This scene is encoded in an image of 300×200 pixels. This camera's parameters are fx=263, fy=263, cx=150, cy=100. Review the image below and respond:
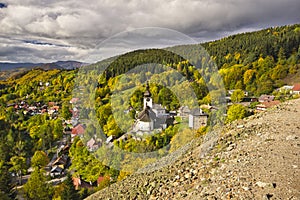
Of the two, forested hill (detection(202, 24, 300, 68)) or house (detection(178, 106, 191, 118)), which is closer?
house (detection(178, 106, 191, 118))

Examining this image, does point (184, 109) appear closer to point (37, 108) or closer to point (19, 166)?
point (19, 166)

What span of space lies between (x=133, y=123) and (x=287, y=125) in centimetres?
959

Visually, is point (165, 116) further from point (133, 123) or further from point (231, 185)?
point (231, 185)

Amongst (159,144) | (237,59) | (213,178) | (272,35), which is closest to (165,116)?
(159,144)

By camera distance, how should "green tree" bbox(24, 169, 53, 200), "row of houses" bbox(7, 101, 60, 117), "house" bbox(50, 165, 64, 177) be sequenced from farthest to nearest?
"row of houses" bbox(7, 101, 60, 117), "house" bbox(50, 165, 64, 177), "green tree" bbox(24, 169, 53, 200)

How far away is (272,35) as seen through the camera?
64.0 metres

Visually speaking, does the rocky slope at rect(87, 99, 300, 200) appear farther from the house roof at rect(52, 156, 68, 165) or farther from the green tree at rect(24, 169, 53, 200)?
the house roof at rect(52, 156, 68, 165)

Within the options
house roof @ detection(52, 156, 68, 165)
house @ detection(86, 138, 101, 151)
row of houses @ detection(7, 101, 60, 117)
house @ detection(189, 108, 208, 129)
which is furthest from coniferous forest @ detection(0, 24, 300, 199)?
house @ detection(189, 108, 208, 129)

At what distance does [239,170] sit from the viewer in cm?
642

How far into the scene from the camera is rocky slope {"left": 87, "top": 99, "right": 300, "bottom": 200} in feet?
18.5

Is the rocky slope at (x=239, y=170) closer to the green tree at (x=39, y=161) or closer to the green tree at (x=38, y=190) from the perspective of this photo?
the green tree at (x=38, y=190)

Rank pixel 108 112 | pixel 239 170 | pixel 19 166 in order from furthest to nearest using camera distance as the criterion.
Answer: pixel 19 166, pixel 108 112, pixel 239 170

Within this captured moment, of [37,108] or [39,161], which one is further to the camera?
[37,108]

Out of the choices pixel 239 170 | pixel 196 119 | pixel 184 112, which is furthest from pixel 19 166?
pixel 239 170
